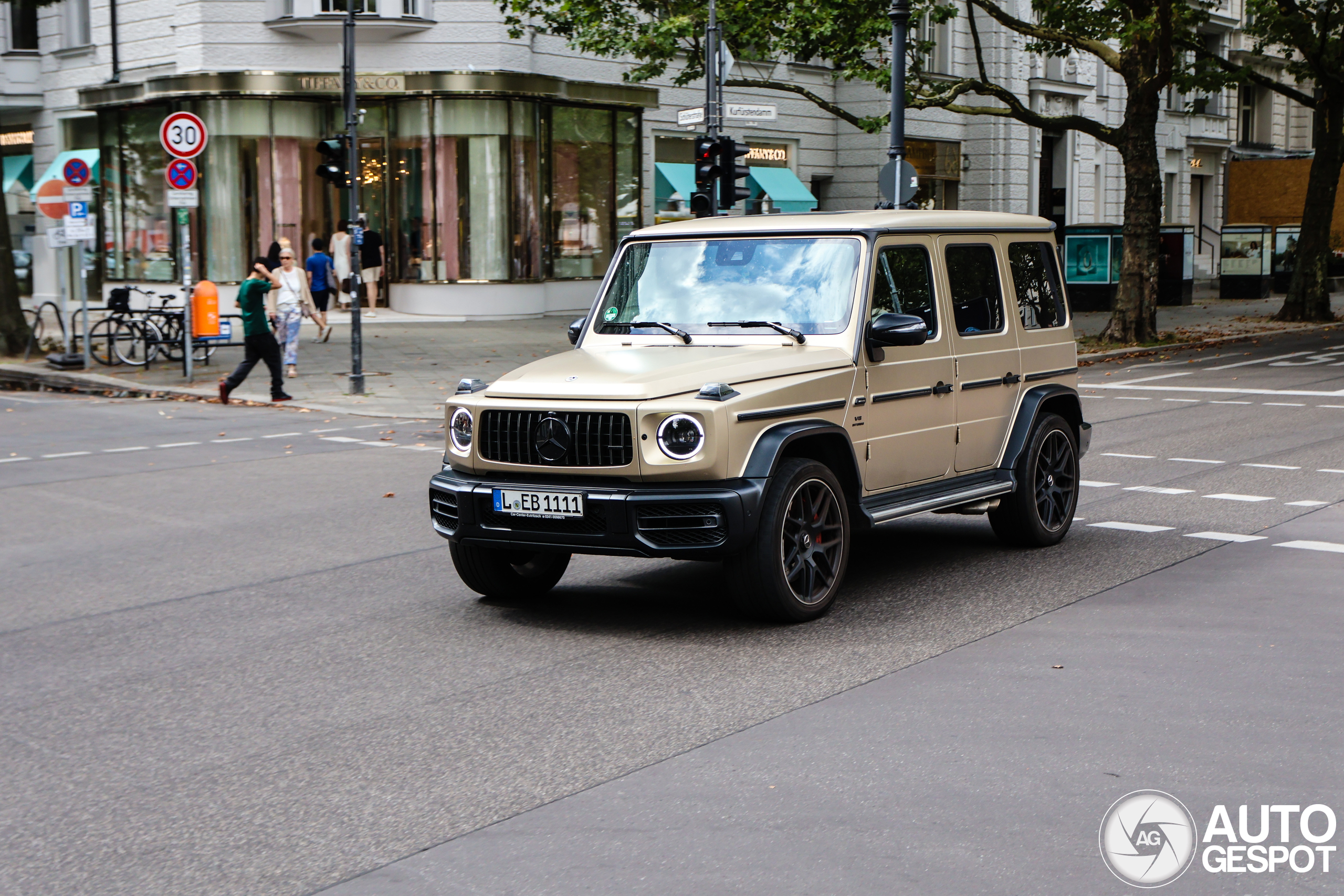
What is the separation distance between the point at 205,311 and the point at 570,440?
53.8 feet

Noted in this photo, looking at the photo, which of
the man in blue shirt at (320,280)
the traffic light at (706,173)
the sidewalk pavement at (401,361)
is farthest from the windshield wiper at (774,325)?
the man in blue shirt at (320,280)

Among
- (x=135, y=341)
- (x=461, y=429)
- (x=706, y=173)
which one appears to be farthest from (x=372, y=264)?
(x=461, y=429)

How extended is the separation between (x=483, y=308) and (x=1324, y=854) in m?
26.4

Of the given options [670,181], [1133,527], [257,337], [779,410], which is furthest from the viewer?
[670,181]

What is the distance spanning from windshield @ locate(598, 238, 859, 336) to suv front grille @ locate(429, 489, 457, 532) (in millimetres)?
1309

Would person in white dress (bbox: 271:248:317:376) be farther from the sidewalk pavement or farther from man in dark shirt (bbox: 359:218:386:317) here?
man in dark shirt (bbox: 359:218:386:317)

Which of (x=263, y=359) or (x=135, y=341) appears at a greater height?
(x=135, y=341)

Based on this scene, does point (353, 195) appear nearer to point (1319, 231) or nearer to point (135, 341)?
point (135, 341)

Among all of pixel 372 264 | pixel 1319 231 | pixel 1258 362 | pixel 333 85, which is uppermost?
pixel 333 85

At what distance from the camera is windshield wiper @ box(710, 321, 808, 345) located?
710 centimetres

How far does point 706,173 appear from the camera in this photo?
19953 millimetres

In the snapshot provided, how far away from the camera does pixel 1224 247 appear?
40562 millimetres

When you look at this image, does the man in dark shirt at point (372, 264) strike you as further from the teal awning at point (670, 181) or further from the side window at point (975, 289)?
the side window at point (975, 289)

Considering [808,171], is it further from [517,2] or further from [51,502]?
[51,502]
